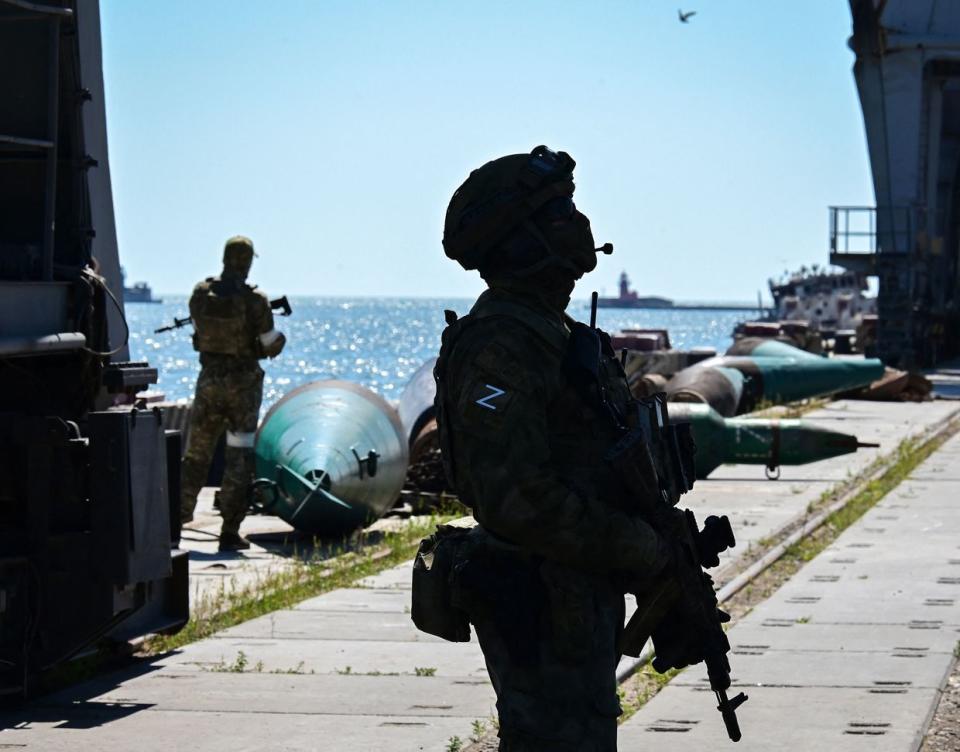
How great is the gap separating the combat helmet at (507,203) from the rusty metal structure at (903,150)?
33356 millimetres

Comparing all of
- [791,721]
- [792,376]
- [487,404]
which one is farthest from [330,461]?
[792,376]

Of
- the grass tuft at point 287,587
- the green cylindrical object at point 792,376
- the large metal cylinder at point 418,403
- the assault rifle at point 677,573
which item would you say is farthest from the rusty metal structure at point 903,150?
the assault rifle at point 677,573

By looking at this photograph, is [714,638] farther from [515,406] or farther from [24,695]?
[24,695]

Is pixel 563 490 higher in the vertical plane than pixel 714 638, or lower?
higher

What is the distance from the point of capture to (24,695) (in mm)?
7445

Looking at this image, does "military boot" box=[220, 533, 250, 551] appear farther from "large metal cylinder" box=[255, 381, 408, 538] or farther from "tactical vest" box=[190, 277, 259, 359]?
"tactical vest" box=[190, 277, 259, 359]

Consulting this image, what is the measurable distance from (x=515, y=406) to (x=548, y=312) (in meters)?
0.40

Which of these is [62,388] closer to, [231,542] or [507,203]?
[507,203]

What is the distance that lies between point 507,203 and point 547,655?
1.17 metres

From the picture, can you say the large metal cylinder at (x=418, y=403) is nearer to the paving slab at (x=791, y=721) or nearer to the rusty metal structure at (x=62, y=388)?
the rusty metal structure at (x=62, y=388)

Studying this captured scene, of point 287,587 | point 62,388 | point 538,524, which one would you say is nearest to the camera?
point 538,524

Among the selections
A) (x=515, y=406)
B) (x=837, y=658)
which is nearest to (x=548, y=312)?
(x=515, y=406)

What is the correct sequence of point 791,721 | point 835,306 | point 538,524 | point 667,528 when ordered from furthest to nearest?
point 835,306, point 791,721, point 667,528, point 538,524

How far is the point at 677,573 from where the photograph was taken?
4.50 meters
